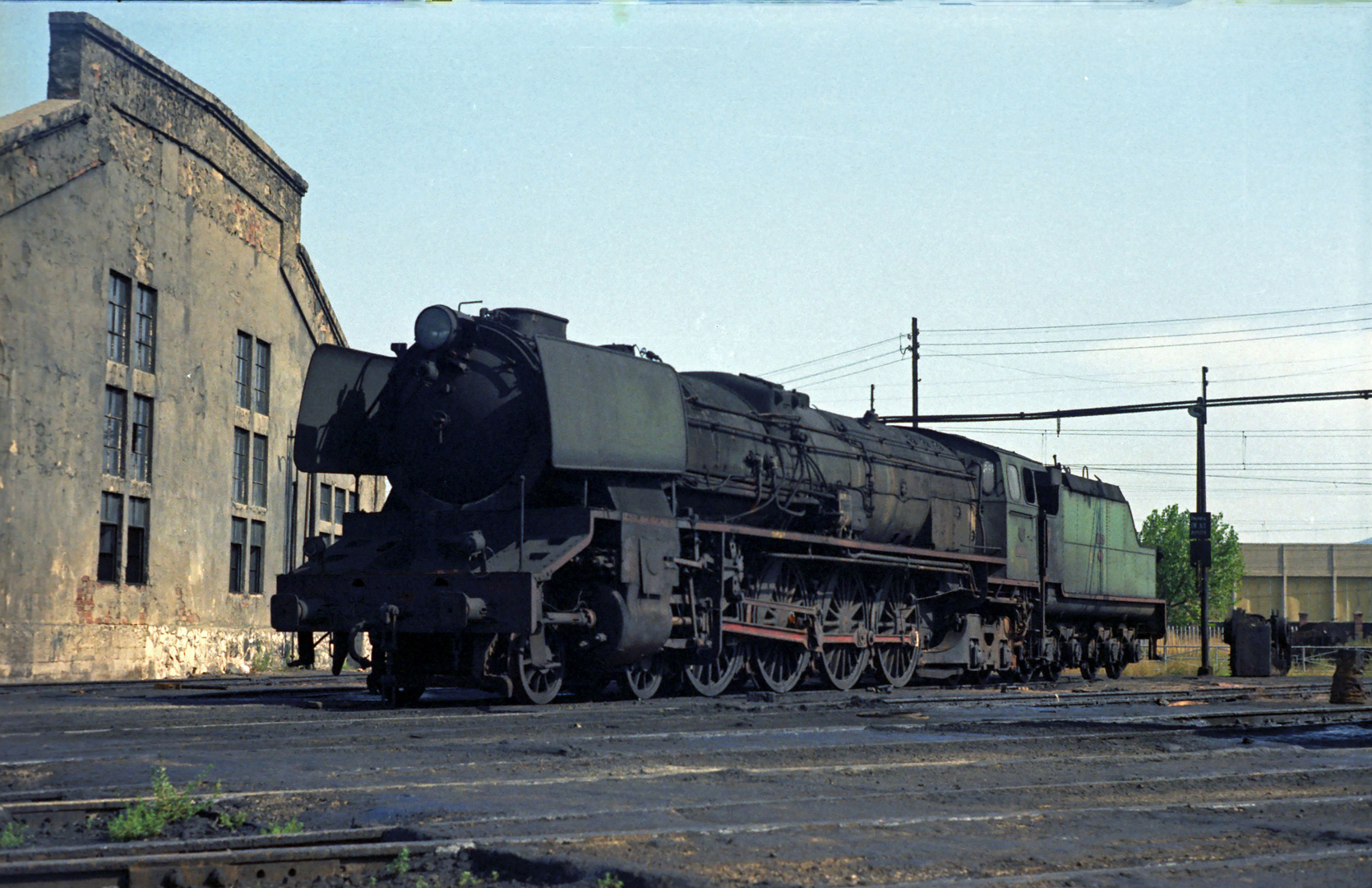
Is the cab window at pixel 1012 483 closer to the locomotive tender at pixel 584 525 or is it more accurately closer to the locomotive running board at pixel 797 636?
the locomotive tender at pixel 584 525

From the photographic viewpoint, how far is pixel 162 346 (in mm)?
21922

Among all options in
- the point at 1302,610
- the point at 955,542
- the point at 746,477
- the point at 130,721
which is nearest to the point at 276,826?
the point at 130,721

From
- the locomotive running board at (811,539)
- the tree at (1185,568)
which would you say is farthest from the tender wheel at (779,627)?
the tree at (1185,568)

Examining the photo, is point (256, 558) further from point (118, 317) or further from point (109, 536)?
point (118, 317)

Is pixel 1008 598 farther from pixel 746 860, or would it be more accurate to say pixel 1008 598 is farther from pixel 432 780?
pixel 746 860

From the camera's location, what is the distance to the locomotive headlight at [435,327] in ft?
40.9

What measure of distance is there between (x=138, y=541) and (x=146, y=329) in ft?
11.2

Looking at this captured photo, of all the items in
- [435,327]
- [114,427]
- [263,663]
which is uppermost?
[435,327]

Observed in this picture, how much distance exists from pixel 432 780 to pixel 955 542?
1230 centimetres

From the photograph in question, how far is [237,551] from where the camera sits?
81.3 ft

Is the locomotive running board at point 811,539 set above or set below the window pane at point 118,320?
below

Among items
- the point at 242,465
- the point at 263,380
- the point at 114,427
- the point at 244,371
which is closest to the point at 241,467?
the point at 242,465

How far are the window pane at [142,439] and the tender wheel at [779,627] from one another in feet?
37.7

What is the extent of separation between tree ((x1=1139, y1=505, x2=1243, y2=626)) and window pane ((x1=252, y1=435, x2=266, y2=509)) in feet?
163
